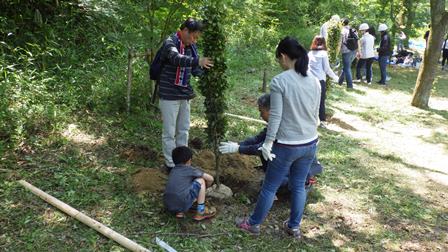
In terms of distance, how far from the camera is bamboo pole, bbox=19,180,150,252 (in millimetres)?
3697

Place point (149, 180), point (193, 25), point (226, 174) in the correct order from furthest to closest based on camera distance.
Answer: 1. point (226, 174)
2. point (149, 180)
3. point (193, 25)

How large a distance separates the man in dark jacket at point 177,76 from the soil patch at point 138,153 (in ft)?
1.62

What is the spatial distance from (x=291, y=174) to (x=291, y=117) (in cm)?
65

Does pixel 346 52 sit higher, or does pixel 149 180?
pixel 346 52

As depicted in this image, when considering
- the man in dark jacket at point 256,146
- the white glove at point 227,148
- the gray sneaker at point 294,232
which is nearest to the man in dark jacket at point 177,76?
the man in dark jacket at point 256,146

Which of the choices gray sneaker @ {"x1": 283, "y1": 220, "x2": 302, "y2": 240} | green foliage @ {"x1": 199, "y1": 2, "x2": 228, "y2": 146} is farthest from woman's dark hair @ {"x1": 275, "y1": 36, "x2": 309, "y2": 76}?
gray sneaker @ {"x1": 283, "y1": 220, "x2": 302, "y2": 240}

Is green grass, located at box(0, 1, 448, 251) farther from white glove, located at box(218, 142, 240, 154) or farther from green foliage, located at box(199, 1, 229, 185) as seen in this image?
green foliage, located at box(199, 1, 229, 185)

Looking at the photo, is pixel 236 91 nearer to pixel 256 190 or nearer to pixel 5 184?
pixel 256 190

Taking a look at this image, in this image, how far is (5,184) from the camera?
443 cm

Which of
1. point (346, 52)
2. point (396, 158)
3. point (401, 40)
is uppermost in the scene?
point (401, 40)

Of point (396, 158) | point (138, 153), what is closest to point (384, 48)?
point (396, 158)

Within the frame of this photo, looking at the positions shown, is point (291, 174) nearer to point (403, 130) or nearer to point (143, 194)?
point (143, 194)

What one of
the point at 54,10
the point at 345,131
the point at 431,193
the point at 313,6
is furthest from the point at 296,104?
the point at 313,6

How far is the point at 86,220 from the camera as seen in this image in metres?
3.97
